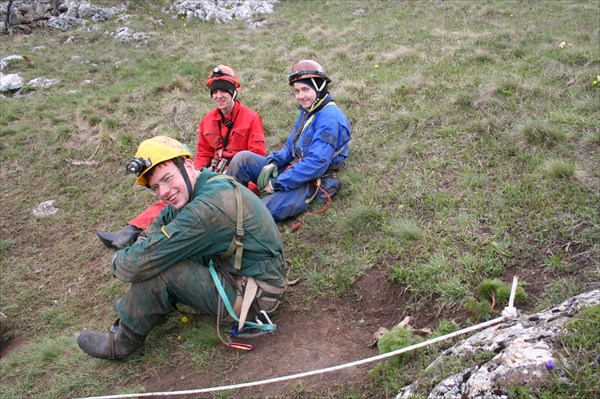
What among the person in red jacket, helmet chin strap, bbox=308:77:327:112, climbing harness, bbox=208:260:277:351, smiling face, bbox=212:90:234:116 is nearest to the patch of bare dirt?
climbing harness, bbox=208:260:277:351

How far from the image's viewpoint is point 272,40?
14.2 meters

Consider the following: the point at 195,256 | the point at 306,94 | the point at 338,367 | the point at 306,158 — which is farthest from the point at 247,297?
the point at 306,94

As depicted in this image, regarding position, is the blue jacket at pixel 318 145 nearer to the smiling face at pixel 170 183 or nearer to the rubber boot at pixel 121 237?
the smiling face at pixel 170 183

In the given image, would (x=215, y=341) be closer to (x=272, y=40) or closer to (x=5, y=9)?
(x=272, y=40)

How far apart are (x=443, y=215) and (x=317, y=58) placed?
25.0 feet

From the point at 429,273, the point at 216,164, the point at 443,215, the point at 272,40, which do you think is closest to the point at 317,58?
the point at 272,40

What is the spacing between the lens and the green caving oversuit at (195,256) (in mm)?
3729

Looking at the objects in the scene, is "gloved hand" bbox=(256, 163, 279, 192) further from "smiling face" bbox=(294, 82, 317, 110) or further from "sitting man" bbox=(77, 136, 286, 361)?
"sitting man" bbox=(77, 136, 286, 361)

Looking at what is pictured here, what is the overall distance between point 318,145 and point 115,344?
3.13 metres

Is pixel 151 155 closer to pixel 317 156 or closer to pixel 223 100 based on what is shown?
pixel 317 156

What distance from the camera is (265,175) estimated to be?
5.95 metres

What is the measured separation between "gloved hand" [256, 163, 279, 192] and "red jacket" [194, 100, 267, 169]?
0.85 meters

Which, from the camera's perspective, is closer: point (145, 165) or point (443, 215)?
point (145, 165)

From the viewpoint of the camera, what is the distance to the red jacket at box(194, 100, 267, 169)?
678 centimetres
